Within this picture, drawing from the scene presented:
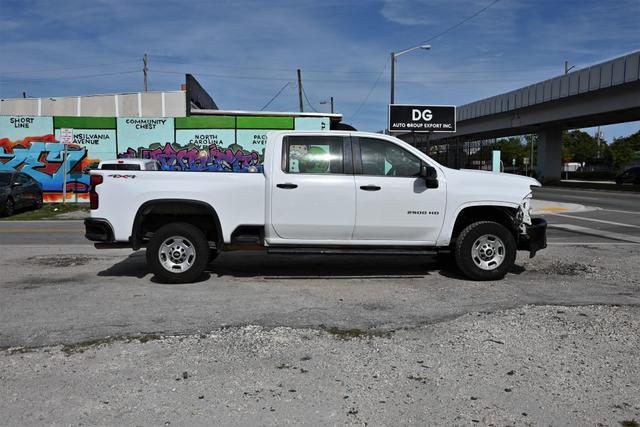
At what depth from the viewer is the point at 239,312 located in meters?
5.70

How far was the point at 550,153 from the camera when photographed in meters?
51.9

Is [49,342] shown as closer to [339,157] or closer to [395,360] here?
[395,360]

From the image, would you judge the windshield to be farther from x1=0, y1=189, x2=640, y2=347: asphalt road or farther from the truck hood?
the truck hood

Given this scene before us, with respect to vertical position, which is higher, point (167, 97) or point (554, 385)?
point (167, 97)

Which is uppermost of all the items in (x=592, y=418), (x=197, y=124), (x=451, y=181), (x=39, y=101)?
(x=39, y=101)

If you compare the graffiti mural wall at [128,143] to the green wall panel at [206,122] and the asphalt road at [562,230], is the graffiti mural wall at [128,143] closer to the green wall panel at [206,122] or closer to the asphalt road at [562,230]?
the green wall panel at [206,122]

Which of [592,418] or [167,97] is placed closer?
[592,418]

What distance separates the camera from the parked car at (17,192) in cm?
1745

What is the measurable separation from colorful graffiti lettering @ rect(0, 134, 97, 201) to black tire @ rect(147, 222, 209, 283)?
1730 centimetres

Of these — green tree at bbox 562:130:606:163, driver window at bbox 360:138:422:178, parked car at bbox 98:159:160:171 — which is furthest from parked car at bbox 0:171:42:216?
green tree at bbox 562:130:606:163

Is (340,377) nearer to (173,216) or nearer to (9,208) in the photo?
(173,216)

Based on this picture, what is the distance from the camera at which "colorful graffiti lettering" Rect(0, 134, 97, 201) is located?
22266 mm

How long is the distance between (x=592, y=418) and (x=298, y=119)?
A: 791 inches

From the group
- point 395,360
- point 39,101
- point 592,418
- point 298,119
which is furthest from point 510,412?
point 39,101
